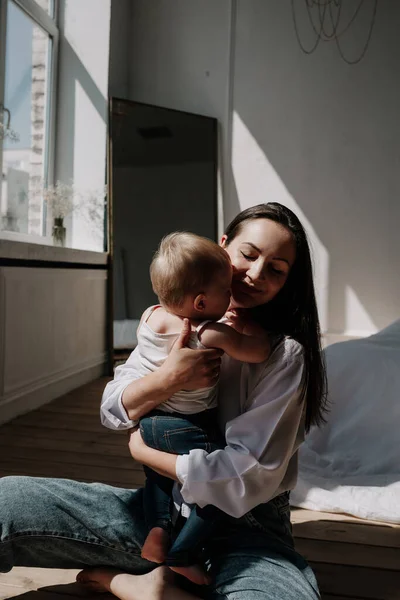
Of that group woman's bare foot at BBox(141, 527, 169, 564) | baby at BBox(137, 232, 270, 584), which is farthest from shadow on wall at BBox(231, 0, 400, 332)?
woman's bare foot at BBox(141, 527, 169, 564)

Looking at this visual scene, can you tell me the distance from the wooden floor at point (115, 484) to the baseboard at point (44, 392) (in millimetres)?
62

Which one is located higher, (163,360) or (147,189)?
(147,189)

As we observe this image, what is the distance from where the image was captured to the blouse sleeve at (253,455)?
1292mm

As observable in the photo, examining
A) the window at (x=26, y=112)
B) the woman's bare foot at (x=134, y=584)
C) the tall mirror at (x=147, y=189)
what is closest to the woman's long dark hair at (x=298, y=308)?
the woman's bare foot at (x=134, y=584)

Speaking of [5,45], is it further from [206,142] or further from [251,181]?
[251,181]

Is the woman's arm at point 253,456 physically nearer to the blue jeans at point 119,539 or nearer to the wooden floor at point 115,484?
the blue jeans at point 119,539

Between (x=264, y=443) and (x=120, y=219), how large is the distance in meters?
4.21

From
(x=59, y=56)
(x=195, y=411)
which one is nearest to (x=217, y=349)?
(x=195, y=411)

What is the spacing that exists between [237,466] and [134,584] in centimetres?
50

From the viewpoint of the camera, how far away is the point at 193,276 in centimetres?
136

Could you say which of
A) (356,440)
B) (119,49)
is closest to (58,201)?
(119,49)

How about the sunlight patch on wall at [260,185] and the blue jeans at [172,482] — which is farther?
the sunlight patch on wall at [260,185]

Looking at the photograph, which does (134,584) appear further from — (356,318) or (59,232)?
(356,318)

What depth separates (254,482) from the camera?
1.30 metres
